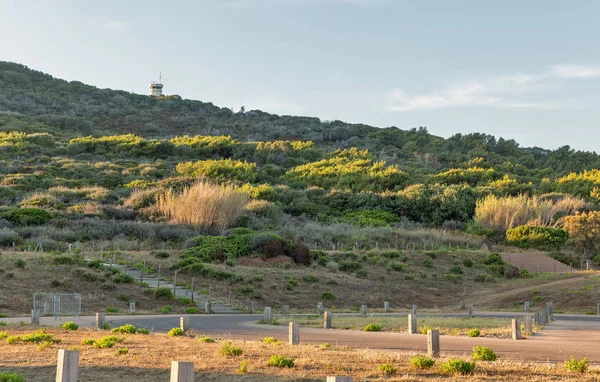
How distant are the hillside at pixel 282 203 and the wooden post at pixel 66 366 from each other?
71.5 feet

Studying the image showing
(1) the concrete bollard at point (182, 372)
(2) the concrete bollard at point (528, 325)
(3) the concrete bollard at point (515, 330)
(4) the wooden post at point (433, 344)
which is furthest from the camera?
(2) the concrete bollard at point (528, 325)

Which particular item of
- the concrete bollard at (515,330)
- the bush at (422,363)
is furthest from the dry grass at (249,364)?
the concrete bollard at (515,330)

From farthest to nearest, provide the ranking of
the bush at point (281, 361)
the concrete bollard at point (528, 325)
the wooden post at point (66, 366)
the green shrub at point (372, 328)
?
the green shrub at point (372, 328) → the concrete bollard at point (528, 325) → the bush at point (281, 361) → the wooden post at point (66, 366)

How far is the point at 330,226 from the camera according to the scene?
186ft

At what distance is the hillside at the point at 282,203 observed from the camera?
136 ft

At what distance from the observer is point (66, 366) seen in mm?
8102

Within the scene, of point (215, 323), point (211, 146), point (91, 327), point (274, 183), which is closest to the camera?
point (91, 327)

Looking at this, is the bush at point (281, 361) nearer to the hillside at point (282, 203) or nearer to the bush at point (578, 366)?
the bush at point (578, 366)

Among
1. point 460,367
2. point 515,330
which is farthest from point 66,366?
point 515,330

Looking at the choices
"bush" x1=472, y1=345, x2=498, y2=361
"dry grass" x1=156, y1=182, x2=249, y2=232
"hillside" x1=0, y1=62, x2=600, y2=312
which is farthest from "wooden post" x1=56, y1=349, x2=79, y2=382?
"dry grass" x1=156, y1=182, x2=249, y2=232

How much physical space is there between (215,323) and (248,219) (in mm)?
30212

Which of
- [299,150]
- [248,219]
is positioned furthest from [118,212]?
[299,150]

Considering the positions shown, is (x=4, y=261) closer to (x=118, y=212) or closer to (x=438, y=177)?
(x=118, y=212)

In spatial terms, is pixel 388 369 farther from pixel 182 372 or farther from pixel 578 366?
pixel 182 372
